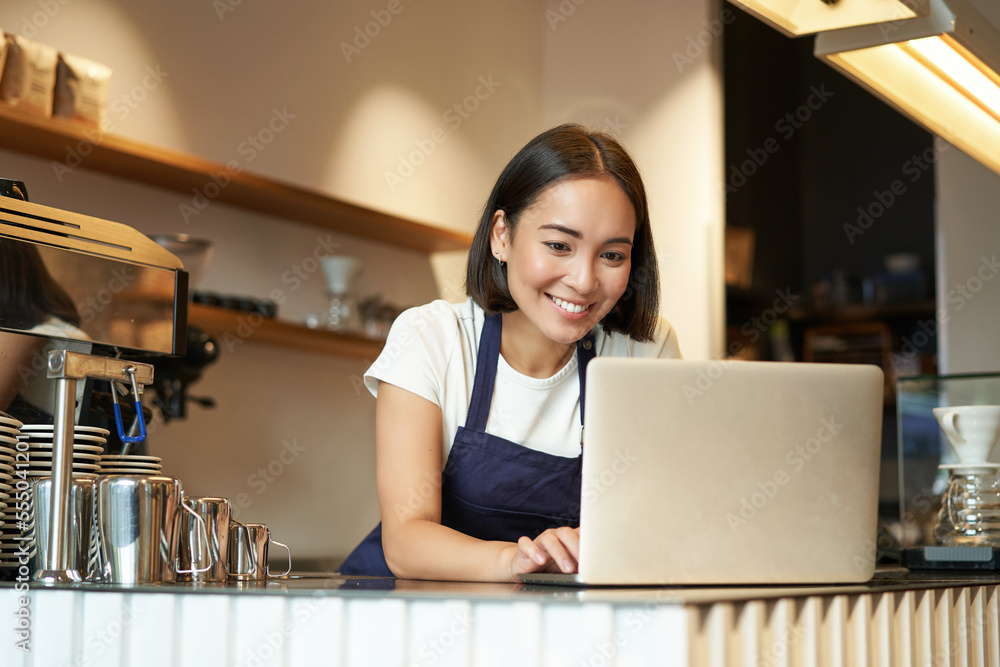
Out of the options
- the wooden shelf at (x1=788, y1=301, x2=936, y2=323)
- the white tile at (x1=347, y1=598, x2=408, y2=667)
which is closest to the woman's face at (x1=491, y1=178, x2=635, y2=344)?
the white tile at (x1=347, y1=598, x2=408, y2=667)

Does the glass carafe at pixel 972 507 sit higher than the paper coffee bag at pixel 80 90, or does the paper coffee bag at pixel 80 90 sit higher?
the paper coffee bag at pixel 80 90

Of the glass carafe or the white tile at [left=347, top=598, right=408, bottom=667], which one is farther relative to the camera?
the glass carafe

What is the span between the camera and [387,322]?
3.37 m

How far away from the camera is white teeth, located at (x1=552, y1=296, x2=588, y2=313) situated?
162cm

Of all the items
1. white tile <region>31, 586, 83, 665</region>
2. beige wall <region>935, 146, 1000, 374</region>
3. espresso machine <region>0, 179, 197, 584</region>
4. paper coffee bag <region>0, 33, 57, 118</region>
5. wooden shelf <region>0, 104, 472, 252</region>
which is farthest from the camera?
beige wall <region>935, 146, 1000, 374</region>

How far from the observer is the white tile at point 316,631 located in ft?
3.02

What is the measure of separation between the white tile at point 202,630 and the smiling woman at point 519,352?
0.47 m

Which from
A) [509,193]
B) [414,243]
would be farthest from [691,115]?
[509,193]

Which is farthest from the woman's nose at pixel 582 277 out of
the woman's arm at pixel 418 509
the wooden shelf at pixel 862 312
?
the wooden shelf at pixel 862 312

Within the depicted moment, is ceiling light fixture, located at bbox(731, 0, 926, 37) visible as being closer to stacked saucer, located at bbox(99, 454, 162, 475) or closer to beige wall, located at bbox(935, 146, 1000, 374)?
stacked saucer, located at bbox(99, 454, 162, 475)

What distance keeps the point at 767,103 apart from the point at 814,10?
3.64 m

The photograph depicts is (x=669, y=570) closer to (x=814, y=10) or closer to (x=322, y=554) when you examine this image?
(x=814, y=10)

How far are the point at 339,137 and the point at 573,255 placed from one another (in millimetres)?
2018

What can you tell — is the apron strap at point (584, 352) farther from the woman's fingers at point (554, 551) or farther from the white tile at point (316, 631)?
the white tile at point (316, 631)
